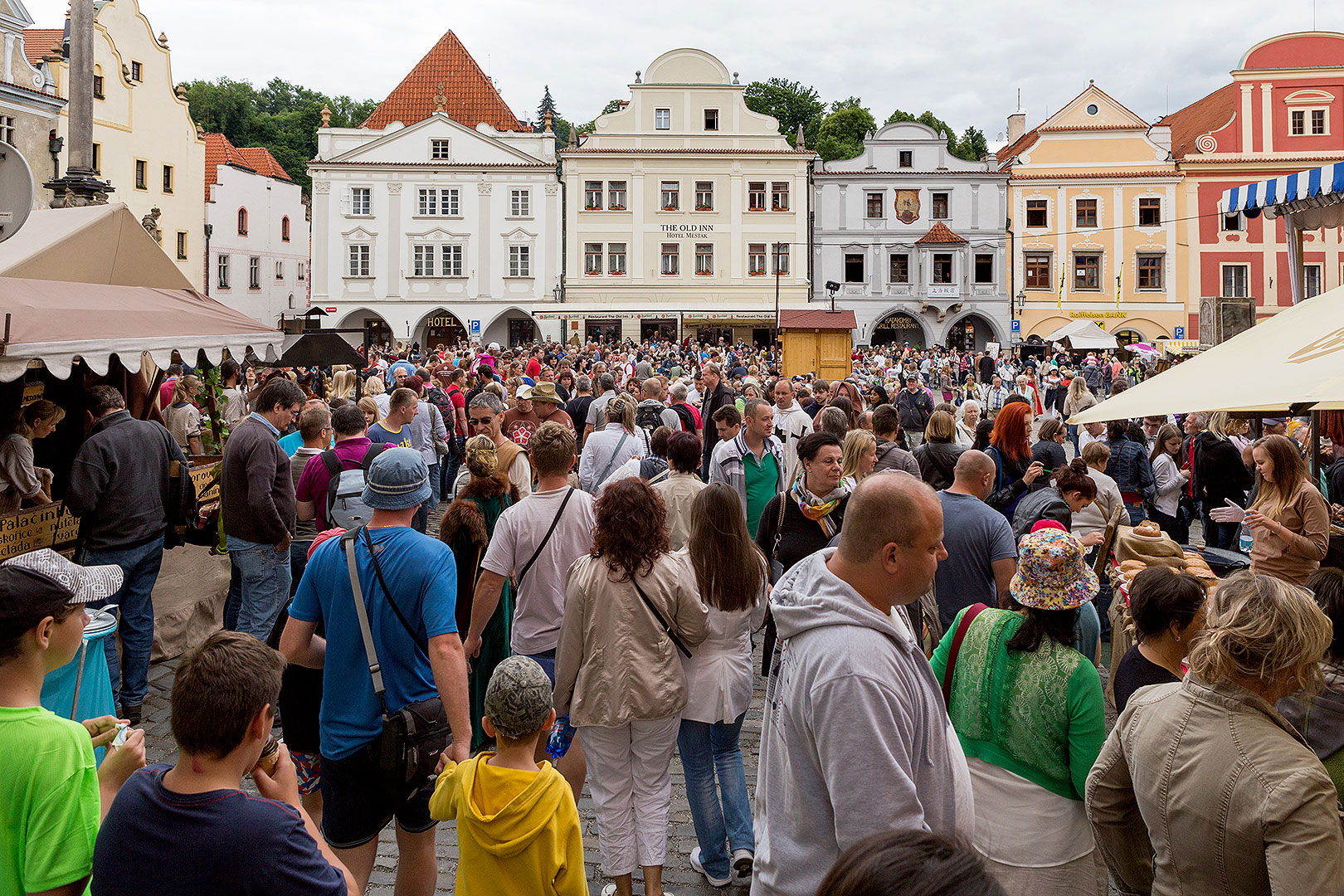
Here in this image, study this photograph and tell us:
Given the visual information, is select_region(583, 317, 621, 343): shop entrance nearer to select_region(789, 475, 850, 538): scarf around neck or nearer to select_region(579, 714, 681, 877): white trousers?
select_region(789, 475, 850, 538): scarf around neck

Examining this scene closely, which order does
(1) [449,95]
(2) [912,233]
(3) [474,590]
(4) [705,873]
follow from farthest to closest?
(1) [449,95] < (2) [912,233] < (3) [474,590] < (4) [705,873]

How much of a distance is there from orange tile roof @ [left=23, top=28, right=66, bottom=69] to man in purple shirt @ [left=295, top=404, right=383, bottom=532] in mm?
35412

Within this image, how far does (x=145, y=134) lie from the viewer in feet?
123

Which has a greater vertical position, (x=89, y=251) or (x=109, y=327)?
(x=89, y=251)

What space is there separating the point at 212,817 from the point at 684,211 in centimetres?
4493

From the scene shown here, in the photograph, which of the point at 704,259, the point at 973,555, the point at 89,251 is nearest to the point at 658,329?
the point at 704,259

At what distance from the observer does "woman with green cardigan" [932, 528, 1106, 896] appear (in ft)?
9.98

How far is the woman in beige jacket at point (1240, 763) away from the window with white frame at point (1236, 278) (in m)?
49.0

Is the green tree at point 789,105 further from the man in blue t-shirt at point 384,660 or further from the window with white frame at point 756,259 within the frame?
the man in blue t-shirt at point 384,660

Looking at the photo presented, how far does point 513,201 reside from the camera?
45.3 metres

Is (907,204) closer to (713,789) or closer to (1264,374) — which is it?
(1264,374)

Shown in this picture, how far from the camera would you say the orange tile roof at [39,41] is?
3503 cm

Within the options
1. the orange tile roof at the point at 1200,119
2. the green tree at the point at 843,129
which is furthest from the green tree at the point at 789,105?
the orange tile roof at the point at 1200,119

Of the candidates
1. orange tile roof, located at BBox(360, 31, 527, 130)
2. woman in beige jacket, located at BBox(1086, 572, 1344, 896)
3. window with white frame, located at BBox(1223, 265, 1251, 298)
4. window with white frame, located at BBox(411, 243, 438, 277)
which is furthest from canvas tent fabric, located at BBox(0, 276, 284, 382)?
window with white frame, located at BBox(1223, 265, 1251, 298)
